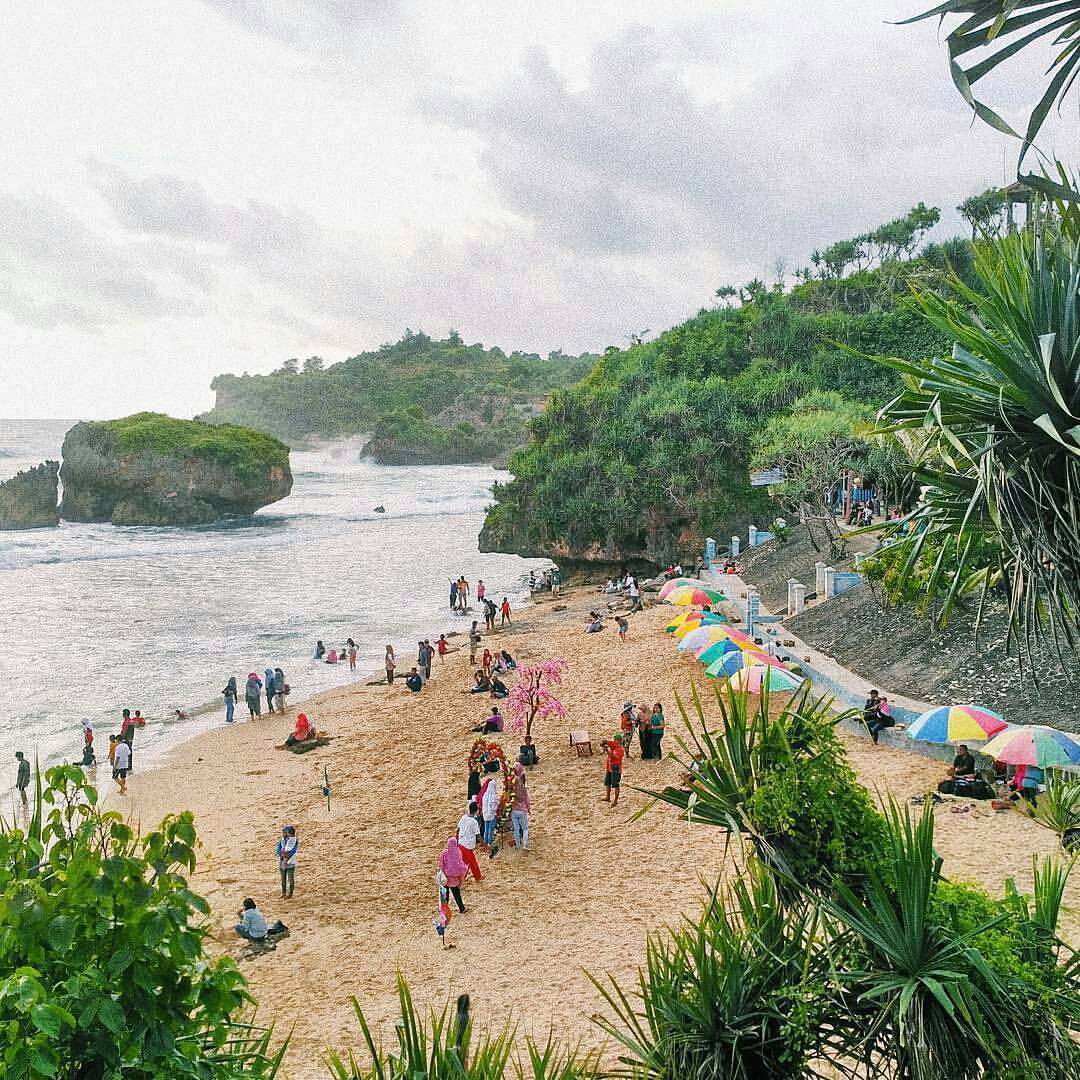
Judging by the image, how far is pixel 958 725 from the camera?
1212cm

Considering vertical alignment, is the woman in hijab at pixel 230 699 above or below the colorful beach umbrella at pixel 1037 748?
below

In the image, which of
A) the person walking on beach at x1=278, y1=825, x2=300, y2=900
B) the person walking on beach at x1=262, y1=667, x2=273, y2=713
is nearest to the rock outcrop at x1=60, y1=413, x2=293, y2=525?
the person walking on beach at x1=262, y1=667, x2=273, y2=713

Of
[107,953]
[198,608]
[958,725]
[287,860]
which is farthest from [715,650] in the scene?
[198,608]

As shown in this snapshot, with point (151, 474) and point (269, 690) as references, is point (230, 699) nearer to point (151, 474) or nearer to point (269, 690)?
point (269, 690)

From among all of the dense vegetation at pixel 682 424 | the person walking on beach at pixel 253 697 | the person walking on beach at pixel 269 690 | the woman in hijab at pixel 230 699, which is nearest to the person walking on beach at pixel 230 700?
the woman in hijab at pixel 230 699

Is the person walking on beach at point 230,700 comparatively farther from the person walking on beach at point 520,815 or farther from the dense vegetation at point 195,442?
the dense vegetation at point 195,442

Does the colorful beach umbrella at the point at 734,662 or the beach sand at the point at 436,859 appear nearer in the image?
the beach sand at the point at 436,859

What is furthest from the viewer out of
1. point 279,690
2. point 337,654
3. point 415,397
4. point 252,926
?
point 415,397

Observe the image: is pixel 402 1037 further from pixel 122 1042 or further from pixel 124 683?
pixel 124 683

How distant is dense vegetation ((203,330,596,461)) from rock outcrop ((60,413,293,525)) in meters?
59.1

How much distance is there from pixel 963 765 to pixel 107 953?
11.3 meters

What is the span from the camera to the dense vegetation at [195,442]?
60.5 m

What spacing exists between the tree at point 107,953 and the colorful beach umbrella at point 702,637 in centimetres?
1473

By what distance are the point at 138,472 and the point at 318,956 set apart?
56.3 metres
